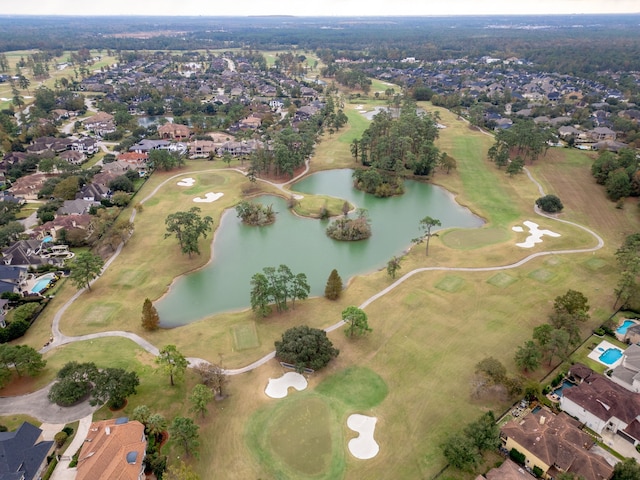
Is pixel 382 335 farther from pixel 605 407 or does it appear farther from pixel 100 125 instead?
pixel 100 125

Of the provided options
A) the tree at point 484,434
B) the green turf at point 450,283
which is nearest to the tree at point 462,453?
the tree at point 484,434

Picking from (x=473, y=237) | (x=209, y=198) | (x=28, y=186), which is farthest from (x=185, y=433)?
(x=28, y=186)

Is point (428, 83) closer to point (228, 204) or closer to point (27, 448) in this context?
point (228, 204)

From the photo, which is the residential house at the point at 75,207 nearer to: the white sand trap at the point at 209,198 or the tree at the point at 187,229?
the white sand trap at the point at 209,198

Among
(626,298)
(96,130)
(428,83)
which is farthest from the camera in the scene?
(428,83)

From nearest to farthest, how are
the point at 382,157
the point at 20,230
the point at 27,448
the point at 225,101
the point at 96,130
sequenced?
1. the point at 27,448
2. the point at 20,230
3. the point at 382,157
4. the point at 96,130
5. the point at 225,101

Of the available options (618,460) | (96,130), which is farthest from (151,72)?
(618,460)
